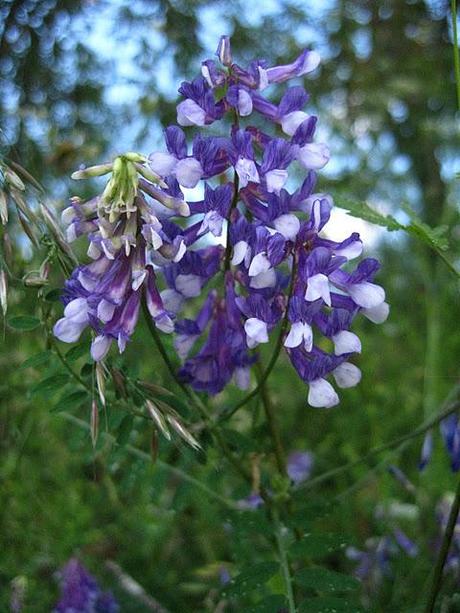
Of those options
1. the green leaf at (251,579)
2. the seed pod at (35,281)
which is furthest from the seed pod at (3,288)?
the green leaf at (251,579)

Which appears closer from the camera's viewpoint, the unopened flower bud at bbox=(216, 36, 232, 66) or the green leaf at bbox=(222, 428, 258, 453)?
the unopened flower bud at bbox=(216, 36, 232, 66)

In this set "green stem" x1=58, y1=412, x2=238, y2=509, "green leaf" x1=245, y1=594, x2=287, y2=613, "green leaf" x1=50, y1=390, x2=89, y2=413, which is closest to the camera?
"green leaf" x1=245, y1=594, x2=287, y2=613

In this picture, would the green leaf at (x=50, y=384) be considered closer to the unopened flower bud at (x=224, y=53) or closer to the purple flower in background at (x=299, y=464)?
the unopened flower bud at (x=224, y=53)

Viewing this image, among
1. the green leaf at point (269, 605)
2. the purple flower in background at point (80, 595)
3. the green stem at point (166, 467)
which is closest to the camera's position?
the green leaf at point (269, 605)

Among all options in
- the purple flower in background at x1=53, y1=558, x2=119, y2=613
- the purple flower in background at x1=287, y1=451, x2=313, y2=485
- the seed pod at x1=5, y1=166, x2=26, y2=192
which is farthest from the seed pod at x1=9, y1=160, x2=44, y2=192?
the purple flower in background at x1=287, y1=451, x2=313, y2=485

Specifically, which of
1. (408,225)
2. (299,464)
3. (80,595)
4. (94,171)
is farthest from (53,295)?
(299,464)

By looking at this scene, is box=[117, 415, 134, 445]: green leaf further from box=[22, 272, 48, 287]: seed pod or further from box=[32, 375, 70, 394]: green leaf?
box=[22, 272, 48, 287]: seed pod

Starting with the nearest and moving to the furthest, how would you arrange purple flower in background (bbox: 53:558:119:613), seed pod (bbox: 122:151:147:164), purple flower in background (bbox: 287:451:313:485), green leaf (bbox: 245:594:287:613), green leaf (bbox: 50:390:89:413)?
1. seed pod (bbox: 122:151:147:164)
2. green leaf (bbox: 245:594:287:613)
3. green leaf (bbox: 50:390:89:413)
4. purple flower in background (bbox: 53:558:119:613)
5. purple flower in background (bbox: 287:451:313:485)
